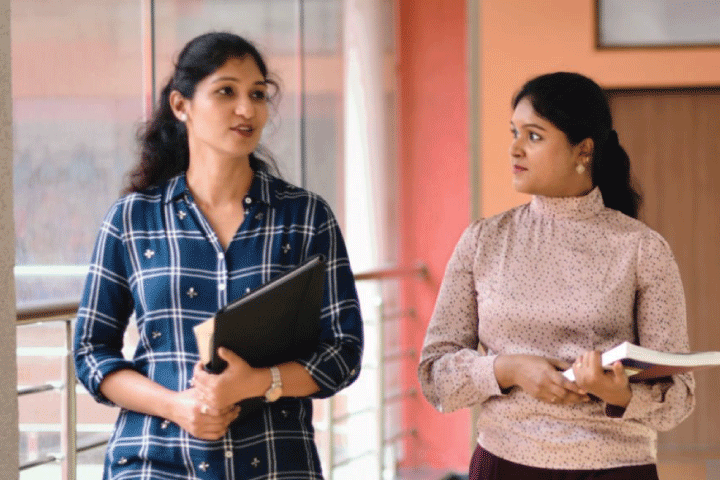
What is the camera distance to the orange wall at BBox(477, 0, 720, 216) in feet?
17.2

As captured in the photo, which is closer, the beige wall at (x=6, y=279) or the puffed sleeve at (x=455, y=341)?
the beige wall at (x=6, y=279)

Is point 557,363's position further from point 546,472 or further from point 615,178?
point 615,178

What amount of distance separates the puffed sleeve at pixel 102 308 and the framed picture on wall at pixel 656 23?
398cm

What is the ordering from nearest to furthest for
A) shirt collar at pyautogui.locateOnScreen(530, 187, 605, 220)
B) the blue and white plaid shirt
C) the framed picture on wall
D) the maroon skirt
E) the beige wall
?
the beige wall
the blue and white plaid shirt
the maroon skirt
shirt collar at pyautogui.locateOnScreen(530, 187, 605, 220)
the framed picture on wall

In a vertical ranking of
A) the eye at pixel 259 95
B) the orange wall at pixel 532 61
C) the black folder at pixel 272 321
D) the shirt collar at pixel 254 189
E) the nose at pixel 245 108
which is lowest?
the black folder at pixel 272 321

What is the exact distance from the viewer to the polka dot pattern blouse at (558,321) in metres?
1.84

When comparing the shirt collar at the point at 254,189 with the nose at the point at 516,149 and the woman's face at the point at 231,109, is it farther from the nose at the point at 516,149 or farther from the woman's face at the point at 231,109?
the nose at the point at 516,149

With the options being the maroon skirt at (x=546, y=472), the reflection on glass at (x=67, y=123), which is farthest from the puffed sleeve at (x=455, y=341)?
the reflection on glass at (x=67, y=123)

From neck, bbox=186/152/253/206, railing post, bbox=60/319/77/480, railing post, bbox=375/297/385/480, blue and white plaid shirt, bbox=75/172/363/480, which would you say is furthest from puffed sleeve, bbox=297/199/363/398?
railing post, bbox=375/297/385/480

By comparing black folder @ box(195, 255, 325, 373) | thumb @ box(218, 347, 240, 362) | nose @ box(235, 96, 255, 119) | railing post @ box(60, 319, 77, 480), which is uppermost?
nose @ box(235, 96, 255, 119)

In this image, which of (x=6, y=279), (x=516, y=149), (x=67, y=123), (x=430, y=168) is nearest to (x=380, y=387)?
(x=430, y=168)

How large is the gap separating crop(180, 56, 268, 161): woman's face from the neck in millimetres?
22

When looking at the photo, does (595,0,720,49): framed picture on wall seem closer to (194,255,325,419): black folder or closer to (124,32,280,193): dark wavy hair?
(124,32,280,193): dark wavy hair

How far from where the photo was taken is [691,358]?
1680 mm
